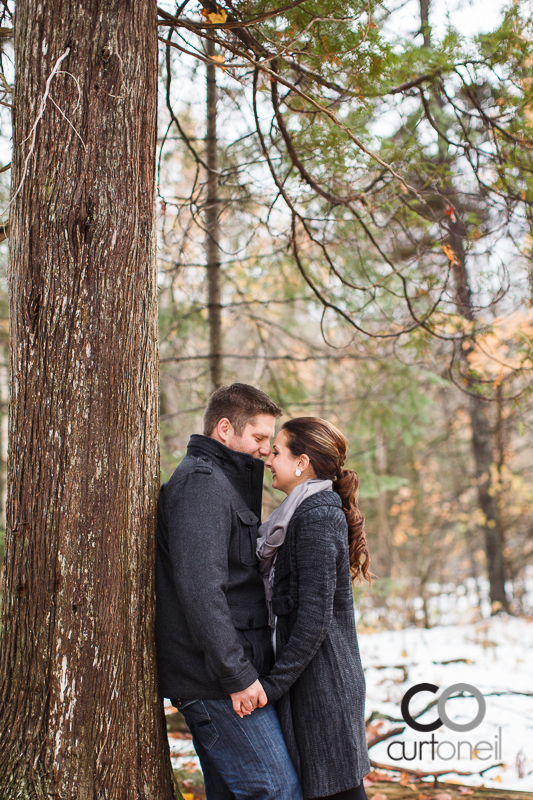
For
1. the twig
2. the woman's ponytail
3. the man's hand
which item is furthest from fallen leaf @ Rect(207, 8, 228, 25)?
the man's hand

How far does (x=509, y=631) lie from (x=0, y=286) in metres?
8.37

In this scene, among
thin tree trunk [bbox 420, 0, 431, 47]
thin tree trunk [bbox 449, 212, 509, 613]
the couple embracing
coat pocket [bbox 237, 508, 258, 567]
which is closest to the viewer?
the couple embracing

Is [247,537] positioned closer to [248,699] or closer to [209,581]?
Answer: [209,581]

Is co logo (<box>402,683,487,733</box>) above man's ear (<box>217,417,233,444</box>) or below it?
below

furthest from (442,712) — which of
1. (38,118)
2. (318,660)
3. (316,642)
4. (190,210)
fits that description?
(38,118)

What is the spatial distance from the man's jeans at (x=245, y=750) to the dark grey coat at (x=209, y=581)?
0.09 metres

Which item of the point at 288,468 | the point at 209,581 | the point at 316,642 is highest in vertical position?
the point at 288,468

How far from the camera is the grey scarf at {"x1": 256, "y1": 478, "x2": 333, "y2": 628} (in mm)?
2492

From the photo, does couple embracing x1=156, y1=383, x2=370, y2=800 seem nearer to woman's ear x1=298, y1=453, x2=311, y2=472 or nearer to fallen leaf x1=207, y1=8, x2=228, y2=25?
woman's ear x1=298, y1=453, x2=311, y2=472

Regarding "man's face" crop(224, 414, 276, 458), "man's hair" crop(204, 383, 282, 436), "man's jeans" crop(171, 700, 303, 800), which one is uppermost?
"man's hair" crop(204, 383, 282, 436)

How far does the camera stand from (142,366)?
2.37 metres

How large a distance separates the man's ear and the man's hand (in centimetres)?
102

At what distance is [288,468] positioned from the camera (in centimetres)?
276

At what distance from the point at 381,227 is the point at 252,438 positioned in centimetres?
214
